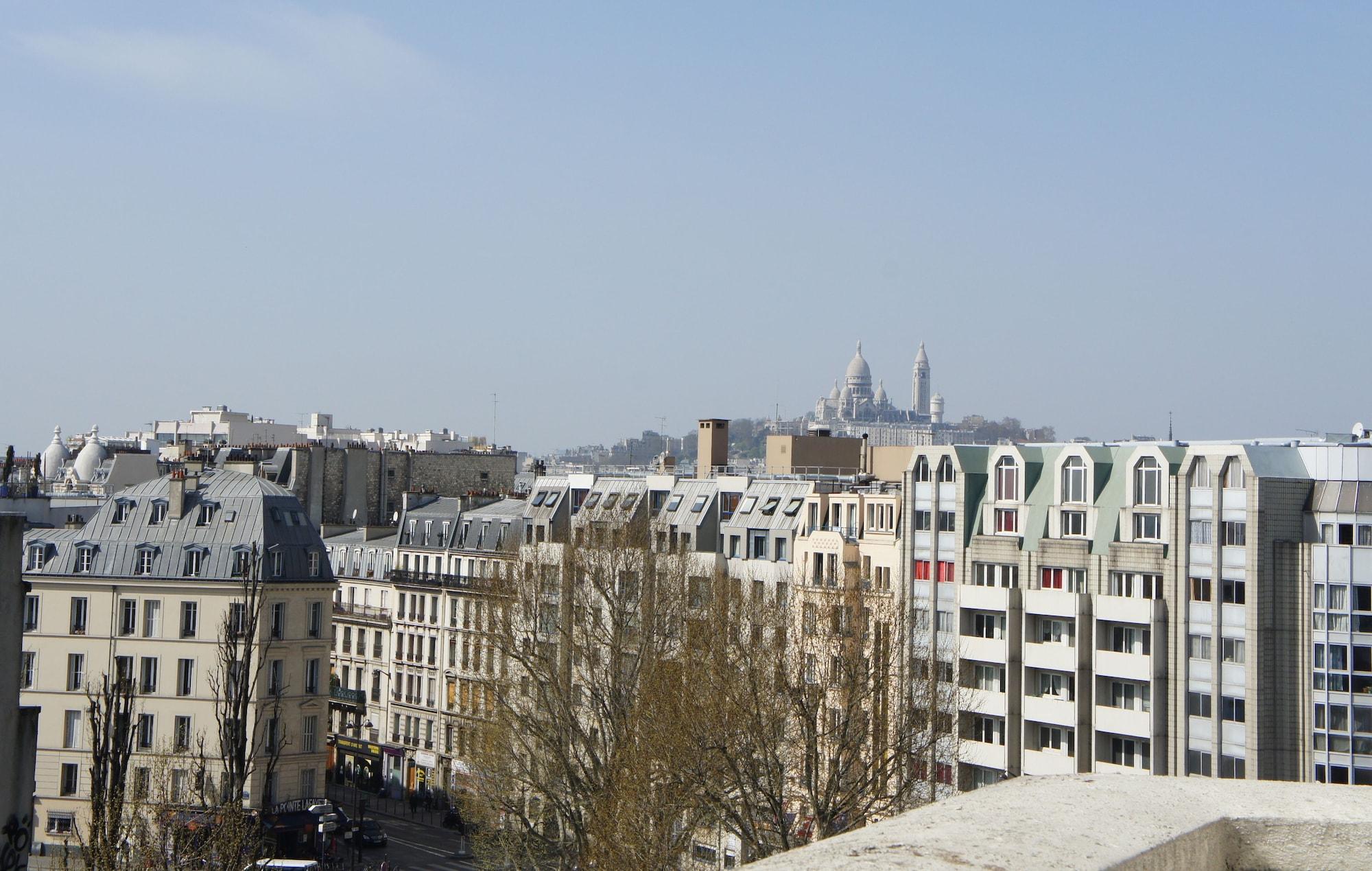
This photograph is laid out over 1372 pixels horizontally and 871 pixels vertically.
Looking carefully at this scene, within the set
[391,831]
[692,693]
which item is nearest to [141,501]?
[391,831]

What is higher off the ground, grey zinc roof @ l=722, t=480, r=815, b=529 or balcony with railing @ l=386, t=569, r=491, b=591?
grey zinc roof @ l=722, t=480, r=815, b=529

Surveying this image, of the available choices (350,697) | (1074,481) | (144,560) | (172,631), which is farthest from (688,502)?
(350,697)

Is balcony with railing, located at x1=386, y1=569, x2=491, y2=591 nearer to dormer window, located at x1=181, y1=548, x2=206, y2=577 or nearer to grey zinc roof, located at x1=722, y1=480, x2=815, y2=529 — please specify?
dormer window, located at x1=181, y1=548, x2=206, y2=577

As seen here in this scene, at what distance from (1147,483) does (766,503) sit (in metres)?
22.0

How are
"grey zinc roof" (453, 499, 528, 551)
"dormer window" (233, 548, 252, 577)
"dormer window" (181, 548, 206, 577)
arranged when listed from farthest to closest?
"grey zinc roof" (453, 499, 528, 551) < "dormer window" (181, 548, 206, 577) < "dormer window" (233, 548, 252, 577)

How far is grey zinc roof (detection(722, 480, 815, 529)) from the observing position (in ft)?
240

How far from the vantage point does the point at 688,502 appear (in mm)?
80125

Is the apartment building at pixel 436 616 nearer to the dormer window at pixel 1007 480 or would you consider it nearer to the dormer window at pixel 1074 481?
the dormer window at pixel 1007 480

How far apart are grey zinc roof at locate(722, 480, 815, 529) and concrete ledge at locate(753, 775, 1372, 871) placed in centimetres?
5886

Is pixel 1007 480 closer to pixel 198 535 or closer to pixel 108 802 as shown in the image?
pixel 108 802

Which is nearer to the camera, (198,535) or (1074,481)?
(1074,481)

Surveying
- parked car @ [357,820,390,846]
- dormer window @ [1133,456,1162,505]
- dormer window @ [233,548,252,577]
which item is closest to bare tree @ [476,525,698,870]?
dormer window @ [1133,456,1162,505]

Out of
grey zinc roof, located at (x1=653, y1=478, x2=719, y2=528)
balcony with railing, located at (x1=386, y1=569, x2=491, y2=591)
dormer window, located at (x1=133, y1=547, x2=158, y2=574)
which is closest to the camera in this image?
dormer window, located at (x1=133, y1=547, x2=158, y2=574)

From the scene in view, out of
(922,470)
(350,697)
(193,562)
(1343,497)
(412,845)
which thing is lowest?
(412,845)
